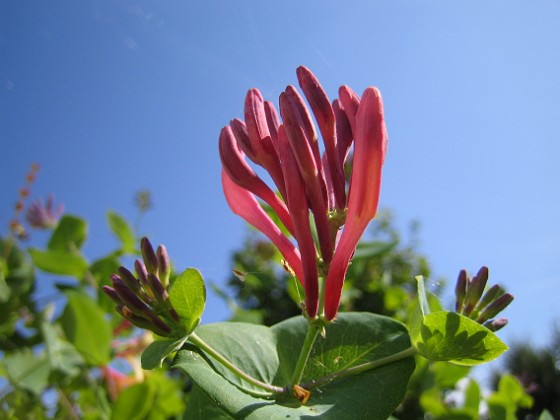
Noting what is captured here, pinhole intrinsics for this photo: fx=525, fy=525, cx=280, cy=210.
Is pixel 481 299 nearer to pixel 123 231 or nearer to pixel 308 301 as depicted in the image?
pixel 308 301

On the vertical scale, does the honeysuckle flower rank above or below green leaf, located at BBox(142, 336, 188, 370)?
above

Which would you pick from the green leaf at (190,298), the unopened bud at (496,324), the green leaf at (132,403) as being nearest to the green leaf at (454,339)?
the unopened bud at (496,324)

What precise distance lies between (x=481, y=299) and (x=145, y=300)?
18.2 inches

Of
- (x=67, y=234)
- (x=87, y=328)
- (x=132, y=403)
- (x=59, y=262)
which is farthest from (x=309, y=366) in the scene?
(x=67, y=234)

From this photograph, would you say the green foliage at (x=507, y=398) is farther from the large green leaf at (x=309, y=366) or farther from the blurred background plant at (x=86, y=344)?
the large green leaf at (x=309, y=366)

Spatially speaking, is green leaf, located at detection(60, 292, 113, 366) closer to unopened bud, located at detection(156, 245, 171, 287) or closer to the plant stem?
unopened bud, located at detection(156, 245, 171, 287)

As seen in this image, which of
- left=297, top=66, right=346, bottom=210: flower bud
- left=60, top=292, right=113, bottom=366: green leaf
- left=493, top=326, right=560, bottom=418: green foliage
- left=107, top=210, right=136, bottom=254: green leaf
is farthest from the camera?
left=493, top=326, right=560, bottom=418: green foliage

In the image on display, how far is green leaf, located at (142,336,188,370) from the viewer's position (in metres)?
0.53

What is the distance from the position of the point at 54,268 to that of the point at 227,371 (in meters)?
1.13

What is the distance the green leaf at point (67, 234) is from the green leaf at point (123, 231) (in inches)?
3.6

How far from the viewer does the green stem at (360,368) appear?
2.02 feet

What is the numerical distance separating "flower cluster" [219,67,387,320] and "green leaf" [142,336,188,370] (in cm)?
15

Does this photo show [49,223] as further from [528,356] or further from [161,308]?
[528,356]

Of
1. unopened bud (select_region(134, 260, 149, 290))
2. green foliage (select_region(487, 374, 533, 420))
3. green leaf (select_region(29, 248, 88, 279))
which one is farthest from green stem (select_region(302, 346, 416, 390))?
green leaf (select_region(29, 248, 88, 279))
